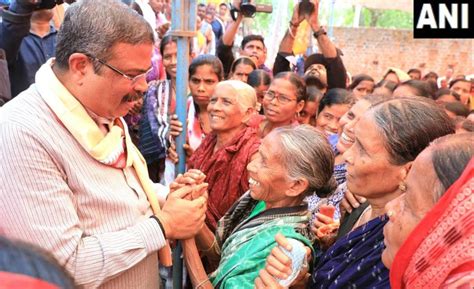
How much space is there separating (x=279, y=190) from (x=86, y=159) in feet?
2.63

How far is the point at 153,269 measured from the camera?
2156 mm

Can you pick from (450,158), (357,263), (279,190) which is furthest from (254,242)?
(450,158)

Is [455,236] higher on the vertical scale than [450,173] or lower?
lower

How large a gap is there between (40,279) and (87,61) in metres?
1.30

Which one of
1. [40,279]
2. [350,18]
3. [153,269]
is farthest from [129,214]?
[350,18]

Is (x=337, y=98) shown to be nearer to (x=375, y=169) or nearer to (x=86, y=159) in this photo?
(x=375, y=169)

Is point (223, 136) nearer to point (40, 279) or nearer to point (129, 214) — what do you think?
point (129, 214)

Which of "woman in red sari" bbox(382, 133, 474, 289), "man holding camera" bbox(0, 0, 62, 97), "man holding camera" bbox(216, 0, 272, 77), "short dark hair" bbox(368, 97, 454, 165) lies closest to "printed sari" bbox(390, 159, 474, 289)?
"woman in red sari" bbox(382, 133, 474, 289)

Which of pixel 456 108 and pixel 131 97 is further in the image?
pixel 456 108

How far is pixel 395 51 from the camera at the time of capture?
19125 millimetres

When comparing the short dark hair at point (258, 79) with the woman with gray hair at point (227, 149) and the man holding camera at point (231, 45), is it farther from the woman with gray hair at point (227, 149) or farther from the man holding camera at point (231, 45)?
the woman with gray hair at point (227, 149)

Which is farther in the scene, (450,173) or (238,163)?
(238,163)

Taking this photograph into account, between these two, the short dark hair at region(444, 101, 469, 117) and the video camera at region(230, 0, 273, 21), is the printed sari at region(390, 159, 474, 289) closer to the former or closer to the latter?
the short dark hair at region(444, 101, 469, 117)

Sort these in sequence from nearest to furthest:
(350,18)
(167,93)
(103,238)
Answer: (103,238) → (167,93) → (350,18)
